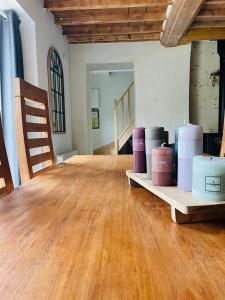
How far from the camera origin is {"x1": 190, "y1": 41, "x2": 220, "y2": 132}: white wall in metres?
4.86

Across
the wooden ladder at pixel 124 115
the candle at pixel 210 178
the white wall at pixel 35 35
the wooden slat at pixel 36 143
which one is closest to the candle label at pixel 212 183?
the candle at pixel 210 178

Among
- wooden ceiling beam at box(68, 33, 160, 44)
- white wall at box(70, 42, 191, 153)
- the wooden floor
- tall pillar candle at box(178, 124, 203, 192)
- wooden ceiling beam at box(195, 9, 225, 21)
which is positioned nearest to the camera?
the wooden floor

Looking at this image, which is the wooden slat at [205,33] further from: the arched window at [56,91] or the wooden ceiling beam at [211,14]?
the arched window at [56,91]

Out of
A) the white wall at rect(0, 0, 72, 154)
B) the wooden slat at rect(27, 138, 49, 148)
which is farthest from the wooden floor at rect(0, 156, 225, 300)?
the white wall at rect(0, 0, 72, 154)

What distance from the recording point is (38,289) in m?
0.36

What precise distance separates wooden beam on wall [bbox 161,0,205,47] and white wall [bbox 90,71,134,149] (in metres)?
3.97

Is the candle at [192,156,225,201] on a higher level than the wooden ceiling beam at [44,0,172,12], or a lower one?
lower

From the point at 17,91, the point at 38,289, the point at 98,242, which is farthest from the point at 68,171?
the point at 38,289

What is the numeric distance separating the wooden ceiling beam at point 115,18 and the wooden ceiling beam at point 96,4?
0.34 metres

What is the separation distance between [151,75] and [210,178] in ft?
13.9

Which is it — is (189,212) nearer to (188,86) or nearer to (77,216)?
(77,216)

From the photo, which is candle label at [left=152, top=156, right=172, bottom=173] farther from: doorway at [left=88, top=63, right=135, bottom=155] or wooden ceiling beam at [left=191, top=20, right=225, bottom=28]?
doorway at [left=88, top=63, right=135, bottom=155]

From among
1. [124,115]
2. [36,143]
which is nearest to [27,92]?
[36,143]

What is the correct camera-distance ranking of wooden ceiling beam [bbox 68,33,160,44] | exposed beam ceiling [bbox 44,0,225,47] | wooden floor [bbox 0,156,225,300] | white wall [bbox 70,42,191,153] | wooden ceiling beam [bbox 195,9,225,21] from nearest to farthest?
wooden floor [bbox 0,156,225,300]
exposed beam ceiling [bbox 44,0,225,47]
wooden ceiling beam [bbox 195,9,225,21]
wooden ceiling beam [bbox 68,33,160,44]
white wall [bbox 70,42,191,153]
